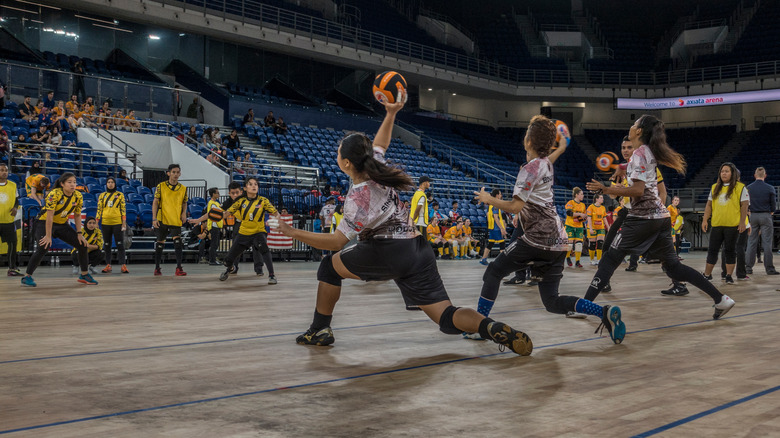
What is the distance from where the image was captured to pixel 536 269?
208 inches

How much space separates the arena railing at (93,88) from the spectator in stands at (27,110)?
935 millimetres

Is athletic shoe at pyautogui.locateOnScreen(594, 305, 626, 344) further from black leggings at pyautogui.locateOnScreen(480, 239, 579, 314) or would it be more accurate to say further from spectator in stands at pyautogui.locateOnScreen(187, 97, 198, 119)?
spectator in stands at pyautogui.locateOnScreen(187, 97, 198, 119)

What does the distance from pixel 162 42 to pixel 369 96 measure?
11090 millimetres

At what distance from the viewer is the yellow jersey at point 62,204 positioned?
32.9 feet

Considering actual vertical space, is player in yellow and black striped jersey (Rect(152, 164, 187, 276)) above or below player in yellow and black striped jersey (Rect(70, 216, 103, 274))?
above

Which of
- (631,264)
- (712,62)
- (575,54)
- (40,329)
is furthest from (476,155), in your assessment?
(40,329)

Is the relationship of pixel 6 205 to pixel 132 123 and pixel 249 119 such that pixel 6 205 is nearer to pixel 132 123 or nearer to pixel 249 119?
pixel 132 123

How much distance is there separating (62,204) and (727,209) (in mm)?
9529

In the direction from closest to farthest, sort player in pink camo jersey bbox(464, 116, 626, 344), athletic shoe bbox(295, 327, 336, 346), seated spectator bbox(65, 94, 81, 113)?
athletic shoe bbox(295, 327, 336, 346) < player in pink camo jersey bbox(464, 116, 626, 344) < seated spectator bbox(65, 94, 81, 113)

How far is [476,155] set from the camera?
121 ft

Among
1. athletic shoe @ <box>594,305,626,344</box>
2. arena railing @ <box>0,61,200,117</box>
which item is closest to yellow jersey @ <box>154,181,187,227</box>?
athletic shoe @ <box>594,305,626,344</box>

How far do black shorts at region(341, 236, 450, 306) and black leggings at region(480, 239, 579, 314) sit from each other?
852 millimetres

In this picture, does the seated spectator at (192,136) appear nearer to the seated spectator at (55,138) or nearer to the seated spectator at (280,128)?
the seated spectator at (55,138)

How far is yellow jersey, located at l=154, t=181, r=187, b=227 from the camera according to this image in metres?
12.3
